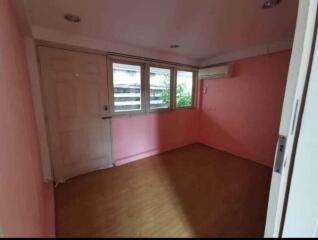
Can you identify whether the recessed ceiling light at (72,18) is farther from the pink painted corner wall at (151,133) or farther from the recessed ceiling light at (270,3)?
the recessed ceiling light at (270,3)

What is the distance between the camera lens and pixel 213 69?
11.1 ft

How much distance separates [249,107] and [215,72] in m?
1.01

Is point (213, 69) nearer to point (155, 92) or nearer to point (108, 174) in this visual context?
point (155, 92)

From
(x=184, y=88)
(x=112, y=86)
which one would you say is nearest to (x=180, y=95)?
(x=184, y=88)

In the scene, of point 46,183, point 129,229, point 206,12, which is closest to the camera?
point 129,229

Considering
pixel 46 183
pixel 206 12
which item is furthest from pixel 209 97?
pixel 46 183

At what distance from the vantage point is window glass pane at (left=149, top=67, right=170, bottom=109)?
3141 millimetres

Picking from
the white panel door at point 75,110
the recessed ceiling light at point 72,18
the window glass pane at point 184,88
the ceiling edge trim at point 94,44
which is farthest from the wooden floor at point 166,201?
the recessed ceiling light at point 72,18

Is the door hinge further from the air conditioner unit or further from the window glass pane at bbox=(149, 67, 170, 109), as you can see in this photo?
the air conditioner unit

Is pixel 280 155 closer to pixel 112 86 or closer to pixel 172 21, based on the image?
pixel 172 21

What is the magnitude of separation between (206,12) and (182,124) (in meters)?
2.48

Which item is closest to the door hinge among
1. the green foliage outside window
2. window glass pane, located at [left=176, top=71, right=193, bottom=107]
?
the green foliage outside window

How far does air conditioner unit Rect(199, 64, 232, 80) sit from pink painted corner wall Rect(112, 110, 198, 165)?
91 centimetres

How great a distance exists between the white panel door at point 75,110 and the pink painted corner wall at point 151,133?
0.82ft
